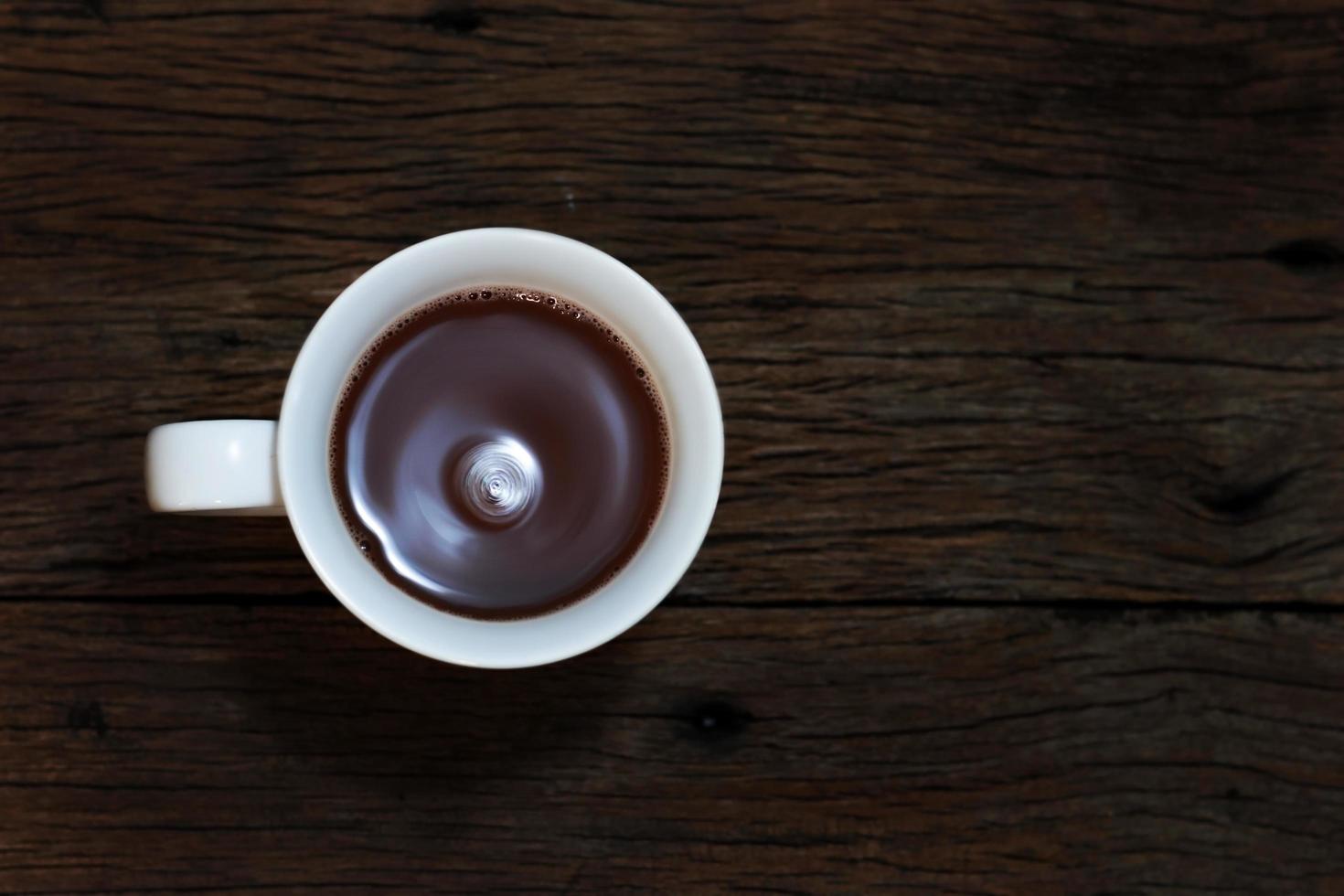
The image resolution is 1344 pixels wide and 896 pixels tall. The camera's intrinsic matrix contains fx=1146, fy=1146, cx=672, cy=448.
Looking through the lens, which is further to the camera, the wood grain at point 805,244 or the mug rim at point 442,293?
the wood grain at point 805,244

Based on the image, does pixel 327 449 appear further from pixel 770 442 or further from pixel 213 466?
pixel 770 442

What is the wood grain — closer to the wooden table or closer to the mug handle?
the wooden table

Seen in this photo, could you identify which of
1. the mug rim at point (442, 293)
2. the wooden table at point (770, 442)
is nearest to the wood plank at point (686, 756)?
the wooden table at point (770, 442)

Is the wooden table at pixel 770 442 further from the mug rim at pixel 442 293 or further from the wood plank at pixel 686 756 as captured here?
the mug rim at pixel 442 293

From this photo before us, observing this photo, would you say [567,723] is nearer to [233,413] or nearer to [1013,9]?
[233,413]

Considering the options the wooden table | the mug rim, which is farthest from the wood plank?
the mug rim

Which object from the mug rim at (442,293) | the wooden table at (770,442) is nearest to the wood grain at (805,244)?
the wooden table at (770,442)

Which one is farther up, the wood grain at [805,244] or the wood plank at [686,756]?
the wood grain at [805,244]

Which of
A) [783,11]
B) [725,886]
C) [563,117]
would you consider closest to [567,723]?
[725,886]
